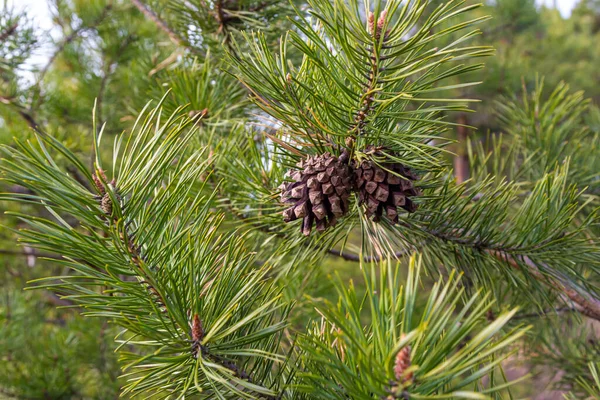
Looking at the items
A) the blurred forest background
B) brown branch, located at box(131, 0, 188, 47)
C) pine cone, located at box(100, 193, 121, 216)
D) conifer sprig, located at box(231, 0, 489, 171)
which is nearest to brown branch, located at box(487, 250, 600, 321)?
conifer sprig, located at box(231, 0, 489, 171)

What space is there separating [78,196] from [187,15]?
0.44 meters

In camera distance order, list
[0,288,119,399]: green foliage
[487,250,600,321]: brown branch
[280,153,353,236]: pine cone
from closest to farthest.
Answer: [280,153,353,236]: pine cone < [487,250,600,321]: brown branch < [0,288,119,399]: green foliage

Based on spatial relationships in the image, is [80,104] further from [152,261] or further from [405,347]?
[405,347]

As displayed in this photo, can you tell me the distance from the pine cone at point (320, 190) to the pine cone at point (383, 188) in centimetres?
1

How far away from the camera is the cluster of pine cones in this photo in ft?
1.21

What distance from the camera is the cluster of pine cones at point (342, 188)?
1.21 feet

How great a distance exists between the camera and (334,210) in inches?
14.8

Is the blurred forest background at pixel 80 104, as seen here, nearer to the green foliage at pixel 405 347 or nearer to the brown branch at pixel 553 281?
the brown branch at pixel 553 281

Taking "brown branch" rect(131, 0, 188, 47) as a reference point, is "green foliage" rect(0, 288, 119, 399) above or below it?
below

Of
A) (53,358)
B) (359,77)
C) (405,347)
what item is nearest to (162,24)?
(359,77)

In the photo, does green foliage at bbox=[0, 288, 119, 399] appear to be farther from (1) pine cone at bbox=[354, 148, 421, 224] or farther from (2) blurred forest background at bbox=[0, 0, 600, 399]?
(1) pine cone at bbox=[354, 148, 421, 224]

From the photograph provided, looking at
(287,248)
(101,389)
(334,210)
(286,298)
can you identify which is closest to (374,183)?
(334,210)

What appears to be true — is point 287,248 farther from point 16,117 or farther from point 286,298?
point 16,117

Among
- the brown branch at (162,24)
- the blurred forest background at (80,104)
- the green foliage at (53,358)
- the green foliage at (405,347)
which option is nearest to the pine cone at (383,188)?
the green foliage at (405,347)
